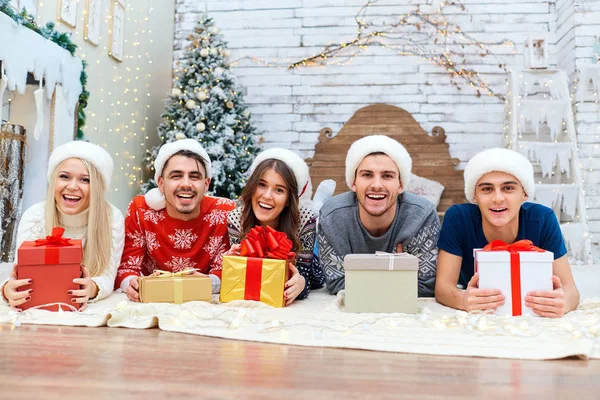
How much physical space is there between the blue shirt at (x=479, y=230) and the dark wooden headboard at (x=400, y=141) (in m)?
3.30

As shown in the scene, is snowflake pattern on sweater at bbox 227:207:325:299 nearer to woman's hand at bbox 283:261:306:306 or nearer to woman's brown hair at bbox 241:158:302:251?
woman's brown hair at bbox 241:158:302:251

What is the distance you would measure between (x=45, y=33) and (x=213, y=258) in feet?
7.81

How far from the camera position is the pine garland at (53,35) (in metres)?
3.35

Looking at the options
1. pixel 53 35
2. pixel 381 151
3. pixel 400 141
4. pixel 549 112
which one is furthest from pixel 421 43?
pixel 381 151

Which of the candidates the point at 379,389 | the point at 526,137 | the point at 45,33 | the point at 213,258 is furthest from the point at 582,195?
the point at 45,33

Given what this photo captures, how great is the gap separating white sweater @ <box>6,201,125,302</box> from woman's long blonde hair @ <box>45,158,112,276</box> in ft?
0.09

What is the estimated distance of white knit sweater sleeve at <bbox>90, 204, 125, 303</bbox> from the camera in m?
2.13

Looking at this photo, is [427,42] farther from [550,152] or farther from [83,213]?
[83,213]

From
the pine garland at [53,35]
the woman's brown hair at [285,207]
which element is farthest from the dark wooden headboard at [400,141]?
the woman's brown hair at [285,207]

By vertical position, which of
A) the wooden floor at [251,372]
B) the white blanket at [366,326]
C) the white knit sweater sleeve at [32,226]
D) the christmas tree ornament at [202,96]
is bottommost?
the wooden floor at [251,372]

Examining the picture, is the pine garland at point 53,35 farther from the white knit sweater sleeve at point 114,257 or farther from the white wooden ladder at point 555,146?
the white wooden ladder at point 555,146

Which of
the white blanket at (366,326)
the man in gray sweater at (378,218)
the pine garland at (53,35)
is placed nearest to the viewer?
the white blanket at (366,326)

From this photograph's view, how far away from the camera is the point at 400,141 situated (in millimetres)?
5547

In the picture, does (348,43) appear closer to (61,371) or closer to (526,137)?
(526,137)
